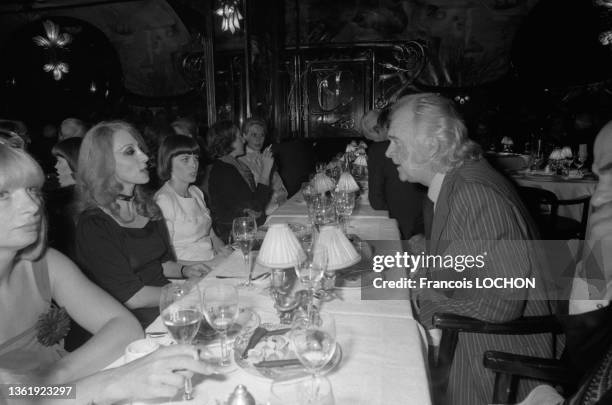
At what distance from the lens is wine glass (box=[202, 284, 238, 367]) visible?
1134 mm

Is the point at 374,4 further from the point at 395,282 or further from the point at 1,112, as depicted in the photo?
the point at 1,112

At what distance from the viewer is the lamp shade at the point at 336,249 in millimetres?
1595

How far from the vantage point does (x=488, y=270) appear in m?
1.59

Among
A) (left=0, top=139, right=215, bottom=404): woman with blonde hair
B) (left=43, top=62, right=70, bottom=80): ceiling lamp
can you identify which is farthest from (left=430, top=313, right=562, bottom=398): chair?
(left=43, top=62, right=70, bottom=80): ceiling lamp

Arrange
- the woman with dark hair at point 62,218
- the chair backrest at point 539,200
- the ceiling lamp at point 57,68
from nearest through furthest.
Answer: the woman with dark hair at point 62,218 < the chair backrest at point 539,200 < the ceiling lamp at point 57,68

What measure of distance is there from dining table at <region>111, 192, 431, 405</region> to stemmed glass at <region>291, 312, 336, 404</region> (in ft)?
0.29

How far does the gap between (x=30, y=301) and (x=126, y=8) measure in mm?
12477

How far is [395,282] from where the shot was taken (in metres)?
1.78

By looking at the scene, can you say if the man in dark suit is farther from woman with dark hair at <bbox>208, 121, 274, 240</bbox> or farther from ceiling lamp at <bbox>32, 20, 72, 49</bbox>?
ceiling lamp at <bbox>32, 20, 72, 49</bbox>

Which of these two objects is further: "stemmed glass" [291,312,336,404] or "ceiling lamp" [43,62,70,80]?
"ceiling lamp" [43,62,70,80]

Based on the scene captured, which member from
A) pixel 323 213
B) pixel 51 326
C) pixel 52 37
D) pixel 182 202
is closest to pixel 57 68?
pixel 52 37

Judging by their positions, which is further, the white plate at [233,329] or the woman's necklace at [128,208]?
the woman's necklace at [128,208]

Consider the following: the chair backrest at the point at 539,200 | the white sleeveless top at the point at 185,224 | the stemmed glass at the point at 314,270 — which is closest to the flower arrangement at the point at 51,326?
the stemmed glass at the point at 314,270

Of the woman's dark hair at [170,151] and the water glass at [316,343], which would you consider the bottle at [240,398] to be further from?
the woman's dark hair at [170,151]
